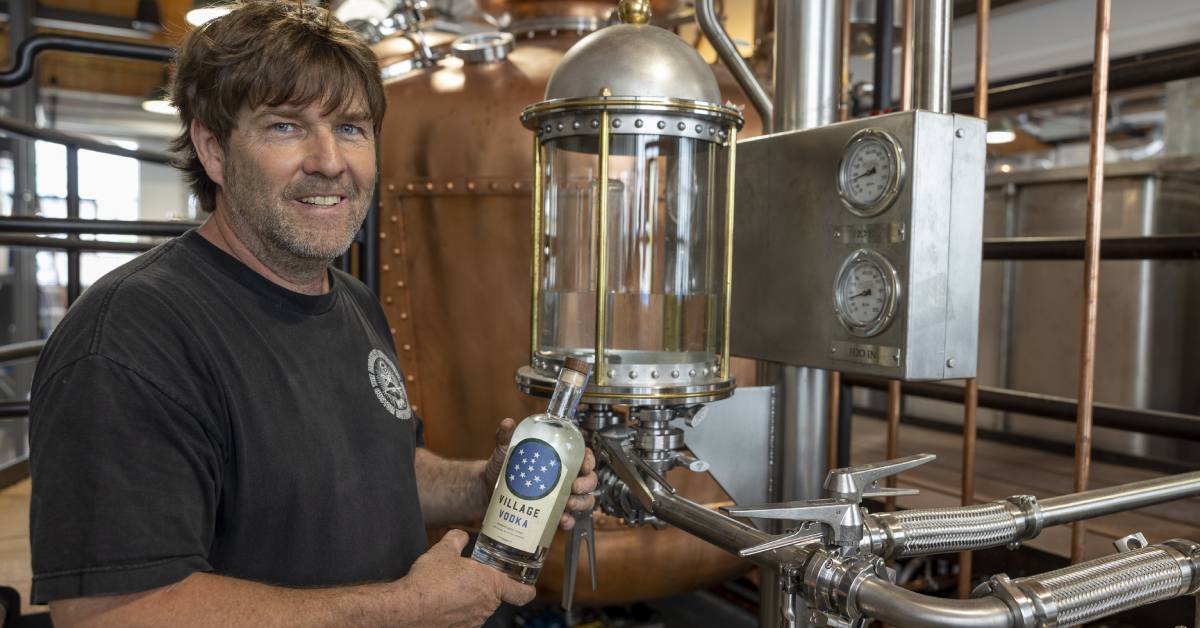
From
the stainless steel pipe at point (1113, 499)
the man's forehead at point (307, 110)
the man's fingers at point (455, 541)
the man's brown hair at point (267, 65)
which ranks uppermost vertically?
the man's brown hair at point (267, 65)

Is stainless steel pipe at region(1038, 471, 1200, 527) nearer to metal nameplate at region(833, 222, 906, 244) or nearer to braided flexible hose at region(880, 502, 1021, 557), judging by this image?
braided flexible hose at region(880, 502, 1021, 557)

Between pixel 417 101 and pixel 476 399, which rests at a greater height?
pixel 417 101

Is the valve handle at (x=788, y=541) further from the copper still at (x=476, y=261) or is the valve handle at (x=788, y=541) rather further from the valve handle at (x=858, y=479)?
the copper still at (x=476, y=261)

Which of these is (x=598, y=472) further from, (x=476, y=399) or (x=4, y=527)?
(x=4, y=527)

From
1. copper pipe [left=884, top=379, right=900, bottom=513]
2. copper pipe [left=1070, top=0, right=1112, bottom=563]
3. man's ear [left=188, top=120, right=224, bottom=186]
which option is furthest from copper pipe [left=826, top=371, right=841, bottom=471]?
man's ear [left=188, top=120, right=224, bottom=186]

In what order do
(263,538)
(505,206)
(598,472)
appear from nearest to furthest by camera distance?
1. (263,538)
2. (598,472)
3. (505,206)

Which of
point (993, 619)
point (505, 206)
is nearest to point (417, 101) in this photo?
point (505, 206)

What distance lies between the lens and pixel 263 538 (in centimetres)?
115

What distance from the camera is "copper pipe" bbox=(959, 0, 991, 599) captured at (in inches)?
61.5

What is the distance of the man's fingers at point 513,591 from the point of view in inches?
44.9

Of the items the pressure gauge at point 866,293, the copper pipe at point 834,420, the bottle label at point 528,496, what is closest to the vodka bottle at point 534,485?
the bottle label at point 528,496

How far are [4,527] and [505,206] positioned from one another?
5.67 ft

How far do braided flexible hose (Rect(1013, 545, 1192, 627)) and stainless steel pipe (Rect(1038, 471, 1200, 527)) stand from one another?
12 centimetres

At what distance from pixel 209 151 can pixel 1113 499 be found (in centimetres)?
133
